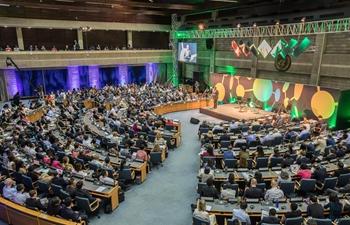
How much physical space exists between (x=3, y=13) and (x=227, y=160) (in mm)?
23746

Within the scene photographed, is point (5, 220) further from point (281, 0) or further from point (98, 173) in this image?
point (281, 0)

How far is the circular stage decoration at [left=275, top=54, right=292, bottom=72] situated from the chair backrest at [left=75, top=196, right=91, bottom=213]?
56.3 feet

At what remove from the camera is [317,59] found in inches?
660

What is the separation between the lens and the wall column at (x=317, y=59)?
16.4 metres

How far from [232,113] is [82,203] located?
13580mm

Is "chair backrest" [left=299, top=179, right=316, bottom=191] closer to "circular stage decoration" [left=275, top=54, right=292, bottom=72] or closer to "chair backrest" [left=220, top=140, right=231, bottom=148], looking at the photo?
"chair backrest" [left=220, top=140, right=231, bottom=148]

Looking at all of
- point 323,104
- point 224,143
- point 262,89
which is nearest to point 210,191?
point 224,143

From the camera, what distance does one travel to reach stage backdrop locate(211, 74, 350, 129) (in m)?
14.9

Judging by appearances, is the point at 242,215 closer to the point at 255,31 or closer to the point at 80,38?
the point at 255,31

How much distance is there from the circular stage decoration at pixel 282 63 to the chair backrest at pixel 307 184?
13.3 metres

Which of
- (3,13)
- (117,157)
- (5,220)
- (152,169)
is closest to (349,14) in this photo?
(152,169)

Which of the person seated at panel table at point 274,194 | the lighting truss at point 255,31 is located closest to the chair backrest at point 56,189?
the person seated at panel table at point 274,194

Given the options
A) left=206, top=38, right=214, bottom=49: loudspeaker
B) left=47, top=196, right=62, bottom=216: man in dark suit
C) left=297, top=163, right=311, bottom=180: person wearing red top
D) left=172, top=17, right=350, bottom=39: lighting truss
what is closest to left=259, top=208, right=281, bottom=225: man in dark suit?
left=297, top=163, right=311, bottom=180: person wearing red top

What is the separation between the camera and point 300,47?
14125 millimetres
